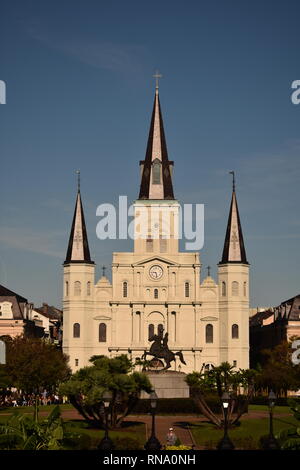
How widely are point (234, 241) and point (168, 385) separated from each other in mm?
48485

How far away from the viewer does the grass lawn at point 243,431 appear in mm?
44812

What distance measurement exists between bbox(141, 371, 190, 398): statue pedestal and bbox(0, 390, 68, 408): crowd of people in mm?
15163

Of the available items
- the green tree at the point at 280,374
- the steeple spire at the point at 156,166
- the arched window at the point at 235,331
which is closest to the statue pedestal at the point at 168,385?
the green tree at the point at 280,374

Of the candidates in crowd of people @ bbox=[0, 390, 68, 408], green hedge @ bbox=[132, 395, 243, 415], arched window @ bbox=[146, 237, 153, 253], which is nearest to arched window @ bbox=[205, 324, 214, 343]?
arched window @ bbox=[146, 237, 153, 253]

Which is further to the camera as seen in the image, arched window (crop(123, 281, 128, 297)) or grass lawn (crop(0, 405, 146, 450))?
arched window (crop(123, 281, 128, 297))

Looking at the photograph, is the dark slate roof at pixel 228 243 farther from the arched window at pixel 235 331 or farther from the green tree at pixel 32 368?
the green tree at pixel 32 368

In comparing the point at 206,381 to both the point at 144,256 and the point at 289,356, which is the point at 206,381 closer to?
the point at 289,356

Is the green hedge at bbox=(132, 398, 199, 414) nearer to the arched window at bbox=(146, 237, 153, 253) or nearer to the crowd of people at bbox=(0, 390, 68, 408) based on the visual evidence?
the crowd of people at bbox=(0, 390, 68, 408)

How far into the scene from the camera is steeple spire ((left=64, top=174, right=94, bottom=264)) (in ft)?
385

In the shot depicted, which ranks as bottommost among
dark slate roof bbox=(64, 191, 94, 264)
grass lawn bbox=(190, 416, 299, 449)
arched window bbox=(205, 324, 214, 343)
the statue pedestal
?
grass lawn bbox=(190, 416, 299, 449)

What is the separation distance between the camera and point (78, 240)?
387 ft

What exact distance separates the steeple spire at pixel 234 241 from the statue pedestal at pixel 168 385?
4662cm
